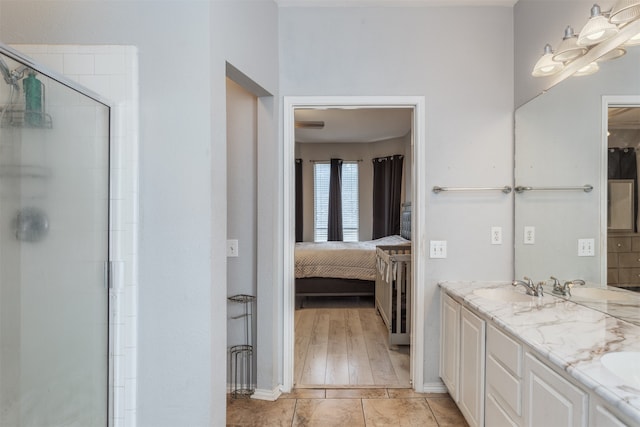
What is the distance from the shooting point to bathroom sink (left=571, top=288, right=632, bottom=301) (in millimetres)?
1467

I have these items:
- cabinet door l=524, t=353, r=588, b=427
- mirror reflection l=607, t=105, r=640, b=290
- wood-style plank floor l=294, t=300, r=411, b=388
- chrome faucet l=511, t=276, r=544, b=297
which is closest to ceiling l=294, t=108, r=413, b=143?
wood-style plank floor l=294, t=300, r=411, b=388

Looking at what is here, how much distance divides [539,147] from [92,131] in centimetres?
241

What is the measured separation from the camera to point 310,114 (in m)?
4.68

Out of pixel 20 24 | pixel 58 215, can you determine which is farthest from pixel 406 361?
pixel 20 24

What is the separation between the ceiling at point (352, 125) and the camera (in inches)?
182

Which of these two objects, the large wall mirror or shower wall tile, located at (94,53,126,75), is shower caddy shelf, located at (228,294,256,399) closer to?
shower wall tile, located at (94,53,126,75)

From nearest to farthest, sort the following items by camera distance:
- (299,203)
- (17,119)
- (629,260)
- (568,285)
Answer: (17,119) < (629,260) < (568,285) < (299,203)

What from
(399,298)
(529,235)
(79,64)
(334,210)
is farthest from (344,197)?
(79,64)

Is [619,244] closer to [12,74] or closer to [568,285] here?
[568,285]

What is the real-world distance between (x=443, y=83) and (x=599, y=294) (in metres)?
1.55

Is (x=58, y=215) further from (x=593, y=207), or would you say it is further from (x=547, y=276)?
(x=547, y=276)

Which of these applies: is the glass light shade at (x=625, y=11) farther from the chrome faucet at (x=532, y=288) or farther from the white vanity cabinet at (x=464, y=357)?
the white vanity cabinet at (x=464, y=357)

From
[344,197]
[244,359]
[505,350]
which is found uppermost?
[344,197]

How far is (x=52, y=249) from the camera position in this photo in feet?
4.28
